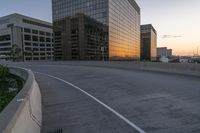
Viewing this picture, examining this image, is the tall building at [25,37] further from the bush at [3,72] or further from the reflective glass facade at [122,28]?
the bush at [3,72]

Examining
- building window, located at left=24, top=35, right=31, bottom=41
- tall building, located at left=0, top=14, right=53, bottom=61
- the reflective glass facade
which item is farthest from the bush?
building window, located at left=24, top=35, right=31, bottom=41

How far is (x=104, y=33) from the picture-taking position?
84.1 meters

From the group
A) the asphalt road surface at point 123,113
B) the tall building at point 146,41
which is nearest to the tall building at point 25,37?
the tall building at point 146,41

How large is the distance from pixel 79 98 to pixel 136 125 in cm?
450

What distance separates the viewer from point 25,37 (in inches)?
4633

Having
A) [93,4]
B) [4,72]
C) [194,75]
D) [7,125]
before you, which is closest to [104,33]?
[93,4]

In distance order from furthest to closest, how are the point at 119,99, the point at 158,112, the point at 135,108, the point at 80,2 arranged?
the point at 80,2 < the point at 119,99 < the point at 135,108 < the point at 158,112

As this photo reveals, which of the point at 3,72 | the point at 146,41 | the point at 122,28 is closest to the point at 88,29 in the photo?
the point at 122,28

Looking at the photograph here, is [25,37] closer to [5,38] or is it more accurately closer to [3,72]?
[5,38]

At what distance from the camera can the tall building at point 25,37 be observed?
114562mm

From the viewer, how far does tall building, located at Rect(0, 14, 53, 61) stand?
115 m

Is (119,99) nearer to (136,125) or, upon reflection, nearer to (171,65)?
(136,125)

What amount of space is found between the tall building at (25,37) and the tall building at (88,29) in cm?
2667

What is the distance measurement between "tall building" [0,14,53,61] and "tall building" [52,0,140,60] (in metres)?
26.7
